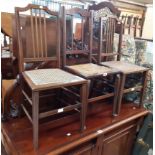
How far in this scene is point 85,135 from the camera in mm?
1187

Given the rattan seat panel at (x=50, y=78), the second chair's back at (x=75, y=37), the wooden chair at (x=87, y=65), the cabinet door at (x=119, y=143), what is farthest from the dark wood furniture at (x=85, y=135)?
the second chair's back at (x=75, y=37)

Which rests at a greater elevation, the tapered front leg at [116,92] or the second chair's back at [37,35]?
the second chair's back at [37,35]

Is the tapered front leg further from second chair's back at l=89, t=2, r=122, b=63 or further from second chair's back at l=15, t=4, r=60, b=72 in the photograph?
second chair's back at l=15, t=4, r=60, b=72

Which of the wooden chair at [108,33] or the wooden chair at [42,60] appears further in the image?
the wooden chair at [108,33]

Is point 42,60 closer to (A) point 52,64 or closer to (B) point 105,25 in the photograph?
(A) point 52,64

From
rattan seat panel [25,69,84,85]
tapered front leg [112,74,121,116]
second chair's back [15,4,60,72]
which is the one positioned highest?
second chair's back [15,4,60,72]

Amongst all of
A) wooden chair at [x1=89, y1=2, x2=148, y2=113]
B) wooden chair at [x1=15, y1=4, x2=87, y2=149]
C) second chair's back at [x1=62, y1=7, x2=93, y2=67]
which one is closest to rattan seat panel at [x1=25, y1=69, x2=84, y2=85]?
wooden chair at [x1=15, y1=4, x2=87, y2=149]

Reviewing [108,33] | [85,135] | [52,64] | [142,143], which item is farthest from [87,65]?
[142,143]

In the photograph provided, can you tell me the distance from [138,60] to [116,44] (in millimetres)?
280

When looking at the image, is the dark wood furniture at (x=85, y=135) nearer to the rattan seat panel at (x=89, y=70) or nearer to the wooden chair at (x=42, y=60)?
the wooden chair at (x=42, y=60)

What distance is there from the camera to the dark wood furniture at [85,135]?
42.2 inches

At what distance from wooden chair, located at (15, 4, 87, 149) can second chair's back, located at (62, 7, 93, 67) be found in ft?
0.21

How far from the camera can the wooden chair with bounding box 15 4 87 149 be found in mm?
1007

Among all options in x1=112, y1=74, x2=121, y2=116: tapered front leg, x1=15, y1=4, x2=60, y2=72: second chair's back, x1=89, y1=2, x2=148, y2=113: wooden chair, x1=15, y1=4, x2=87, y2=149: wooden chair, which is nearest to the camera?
x1=15, y1=4, x2=87, y2=149: wooden chair
